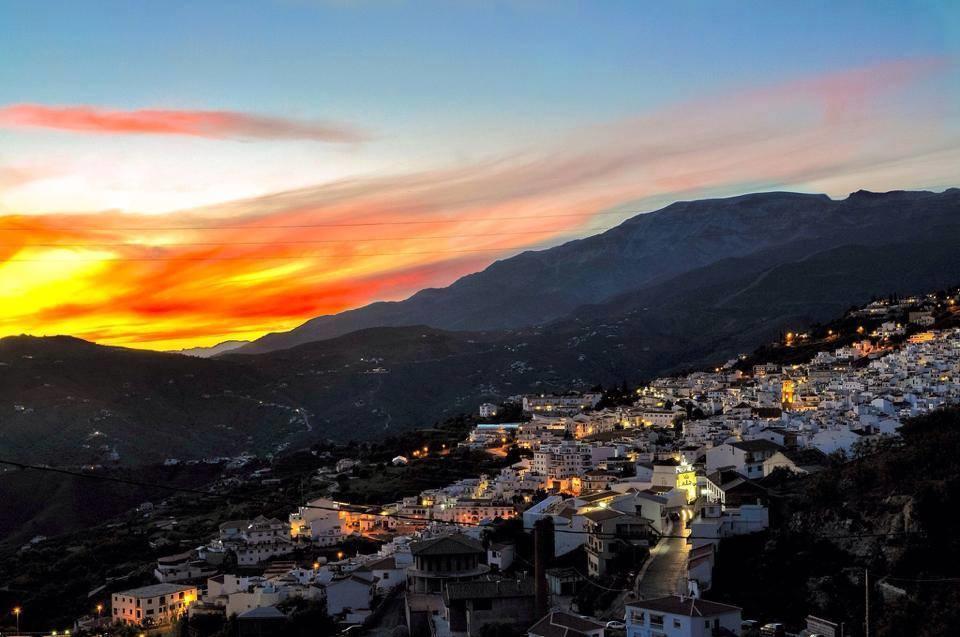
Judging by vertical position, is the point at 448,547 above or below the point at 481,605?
above

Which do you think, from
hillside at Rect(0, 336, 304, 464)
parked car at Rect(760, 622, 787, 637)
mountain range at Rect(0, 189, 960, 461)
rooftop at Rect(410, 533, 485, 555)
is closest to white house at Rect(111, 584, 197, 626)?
rooftop at Rect(410, 533, 485, 555)

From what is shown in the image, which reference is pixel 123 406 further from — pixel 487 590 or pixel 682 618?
pixel 682 618

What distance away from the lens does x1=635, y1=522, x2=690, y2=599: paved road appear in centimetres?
1891

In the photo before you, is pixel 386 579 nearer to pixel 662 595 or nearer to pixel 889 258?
pixel 662 595

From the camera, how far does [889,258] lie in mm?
140500

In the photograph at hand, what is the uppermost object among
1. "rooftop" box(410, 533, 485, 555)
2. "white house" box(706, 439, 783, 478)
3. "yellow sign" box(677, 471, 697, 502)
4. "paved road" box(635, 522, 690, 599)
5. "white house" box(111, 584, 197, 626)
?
"white house" box(706, 439, 783, 478)

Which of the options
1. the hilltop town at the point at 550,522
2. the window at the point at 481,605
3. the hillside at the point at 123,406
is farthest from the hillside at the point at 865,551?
the hillside at the point at 123,406

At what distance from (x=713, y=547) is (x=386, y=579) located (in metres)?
8.60

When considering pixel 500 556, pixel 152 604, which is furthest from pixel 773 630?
pixel 152 604

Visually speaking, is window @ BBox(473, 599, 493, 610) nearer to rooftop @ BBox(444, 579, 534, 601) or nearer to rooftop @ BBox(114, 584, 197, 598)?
rooftop @ BBox(444, 579, 534, 601)

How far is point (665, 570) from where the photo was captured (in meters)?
20.1

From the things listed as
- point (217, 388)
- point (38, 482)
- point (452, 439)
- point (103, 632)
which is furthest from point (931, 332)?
point (217, 388)

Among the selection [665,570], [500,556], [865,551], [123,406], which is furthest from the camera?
[123,406]

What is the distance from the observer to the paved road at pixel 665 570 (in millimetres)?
18906
